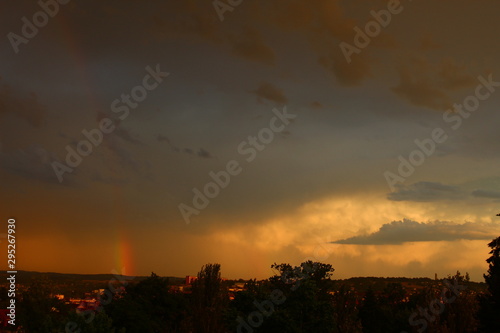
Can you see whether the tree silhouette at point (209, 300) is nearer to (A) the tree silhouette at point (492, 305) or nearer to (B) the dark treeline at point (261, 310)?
(B) the dark treeline at point (261, 310)

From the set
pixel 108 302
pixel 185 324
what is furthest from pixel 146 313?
pixel 185 324

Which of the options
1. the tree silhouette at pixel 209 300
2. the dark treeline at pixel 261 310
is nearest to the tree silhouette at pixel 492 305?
the dark treeline at pixel 261 310

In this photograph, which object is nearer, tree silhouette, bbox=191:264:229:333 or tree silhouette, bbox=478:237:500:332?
tree silhouette, bbox=478:237:500:332

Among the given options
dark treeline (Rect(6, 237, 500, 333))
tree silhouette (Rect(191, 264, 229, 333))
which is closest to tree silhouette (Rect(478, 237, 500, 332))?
dark treeline (Rect(6, 237, 500, 333))

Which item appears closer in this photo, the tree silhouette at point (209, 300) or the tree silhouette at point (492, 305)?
the tree silhouette at point (492, 305)

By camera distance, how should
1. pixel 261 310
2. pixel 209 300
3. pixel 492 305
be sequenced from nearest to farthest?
pixel 492 305 → pixel 209 300 → pixel 261 310

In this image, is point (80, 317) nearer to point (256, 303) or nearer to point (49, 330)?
point (49, 330)

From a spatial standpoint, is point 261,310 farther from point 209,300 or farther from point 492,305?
point 492,305

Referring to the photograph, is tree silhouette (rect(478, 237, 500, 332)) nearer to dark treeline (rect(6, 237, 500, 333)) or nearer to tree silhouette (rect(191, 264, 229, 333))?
dark treeline (rect(6, 237, 500, 333))

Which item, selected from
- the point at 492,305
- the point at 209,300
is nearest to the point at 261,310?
the point at 209,300
